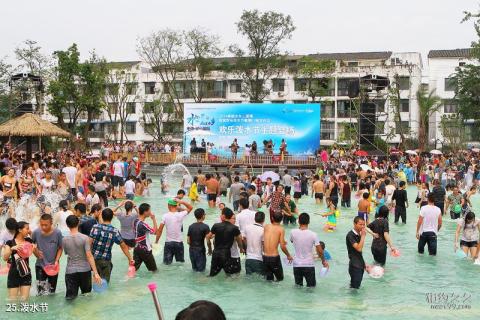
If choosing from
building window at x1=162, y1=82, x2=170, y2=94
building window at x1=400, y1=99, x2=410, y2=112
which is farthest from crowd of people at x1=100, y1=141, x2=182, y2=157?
building window at x1=400, y1=99, x2=410, y2=112

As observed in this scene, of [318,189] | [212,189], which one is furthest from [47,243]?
[318,189]

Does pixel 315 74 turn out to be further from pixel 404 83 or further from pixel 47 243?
pixel 47 243

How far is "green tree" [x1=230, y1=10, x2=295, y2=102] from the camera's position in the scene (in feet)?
169

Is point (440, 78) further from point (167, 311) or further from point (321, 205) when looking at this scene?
point (167, 311)

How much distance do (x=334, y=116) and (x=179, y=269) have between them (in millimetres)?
50665

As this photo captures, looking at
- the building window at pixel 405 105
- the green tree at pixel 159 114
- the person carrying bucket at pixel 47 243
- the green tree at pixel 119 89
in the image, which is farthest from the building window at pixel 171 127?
the person carrying bucket at pixel 47 243

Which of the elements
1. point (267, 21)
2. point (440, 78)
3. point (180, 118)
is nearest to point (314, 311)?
point (267, 21)

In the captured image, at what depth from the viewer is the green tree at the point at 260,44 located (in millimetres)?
51406

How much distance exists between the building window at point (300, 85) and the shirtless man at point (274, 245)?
4857 centimetres

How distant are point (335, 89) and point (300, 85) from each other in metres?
3.79

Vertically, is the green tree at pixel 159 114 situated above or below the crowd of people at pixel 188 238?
above

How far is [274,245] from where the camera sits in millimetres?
9312

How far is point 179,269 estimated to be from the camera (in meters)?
10.9

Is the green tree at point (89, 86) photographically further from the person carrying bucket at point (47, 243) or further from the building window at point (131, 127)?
the person carrying bucket at point (47, 243)
